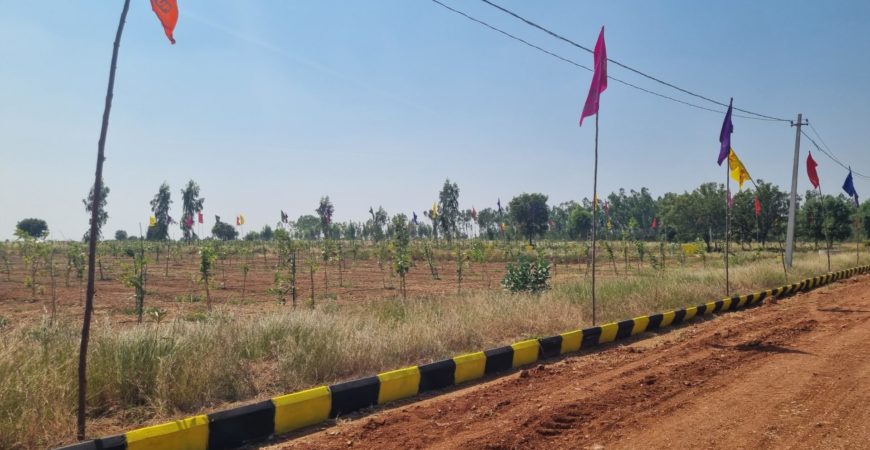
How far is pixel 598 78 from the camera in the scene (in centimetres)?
948

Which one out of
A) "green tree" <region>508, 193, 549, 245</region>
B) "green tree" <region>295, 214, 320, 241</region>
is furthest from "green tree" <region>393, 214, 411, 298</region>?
"green tree" <region>508, 193, 549, 245</region>

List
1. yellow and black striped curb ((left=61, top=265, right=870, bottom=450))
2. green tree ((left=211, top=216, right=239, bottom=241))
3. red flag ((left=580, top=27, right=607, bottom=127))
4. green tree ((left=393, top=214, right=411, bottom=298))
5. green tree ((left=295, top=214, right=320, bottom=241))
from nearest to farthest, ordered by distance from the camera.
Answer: yellow and black striped curb ((left=61, top=265, right=870, bottom=450)) < red flag ((left=580, top=27, right=607, bottom=127)) < green tree ((left=393, top=214, right=411, bottom=298)) < green tree ((left=295, top=214, right=320, bottom=241)) < green tree ((left=211, top=216, right=239, bottom=241))

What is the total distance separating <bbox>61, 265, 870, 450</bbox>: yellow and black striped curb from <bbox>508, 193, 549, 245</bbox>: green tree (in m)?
79.3

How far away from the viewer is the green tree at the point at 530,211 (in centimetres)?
8704

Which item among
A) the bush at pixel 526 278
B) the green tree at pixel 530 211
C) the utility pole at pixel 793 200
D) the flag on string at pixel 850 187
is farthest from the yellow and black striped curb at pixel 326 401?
the green tree at pixel 530 211

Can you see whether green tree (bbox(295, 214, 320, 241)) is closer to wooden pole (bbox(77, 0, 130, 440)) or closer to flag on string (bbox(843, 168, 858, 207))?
flag on string (bbox(843, 168, 858, 207))

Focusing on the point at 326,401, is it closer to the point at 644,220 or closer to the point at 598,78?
the point at 598,78

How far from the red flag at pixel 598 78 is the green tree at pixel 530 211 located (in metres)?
77.6

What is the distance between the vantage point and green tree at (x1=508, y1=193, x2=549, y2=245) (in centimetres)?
8704

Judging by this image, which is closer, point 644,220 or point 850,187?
point 850,187

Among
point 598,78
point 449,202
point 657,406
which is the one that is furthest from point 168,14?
point 449,202

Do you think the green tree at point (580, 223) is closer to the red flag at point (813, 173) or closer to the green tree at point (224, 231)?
the green tree at point (224, 231)

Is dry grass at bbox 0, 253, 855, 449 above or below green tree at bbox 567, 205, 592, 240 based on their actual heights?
below

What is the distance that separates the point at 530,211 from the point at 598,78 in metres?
78.2
